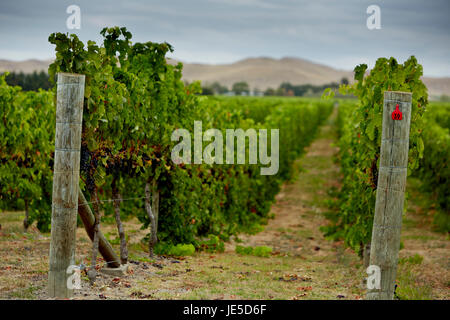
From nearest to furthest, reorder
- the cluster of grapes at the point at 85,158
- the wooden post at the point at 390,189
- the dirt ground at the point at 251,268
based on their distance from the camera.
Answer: the wooden post at the point at 390,189
the cluster of grapes at the point at 85,158
the dirt ground at the point at 251,268

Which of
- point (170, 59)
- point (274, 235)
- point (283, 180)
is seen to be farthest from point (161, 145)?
point (283, 180)

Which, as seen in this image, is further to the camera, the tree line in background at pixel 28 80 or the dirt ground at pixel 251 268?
the tree line in background at pixel 28 80

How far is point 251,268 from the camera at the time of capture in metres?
7.16

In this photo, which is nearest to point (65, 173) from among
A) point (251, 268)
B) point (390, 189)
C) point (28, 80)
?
point (390, 189)

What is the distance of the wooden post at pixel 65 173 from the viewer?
14.2 ft

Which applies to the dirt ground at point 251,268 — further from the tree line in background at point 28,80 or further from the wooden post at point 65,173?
the tree line in background at point 28,80

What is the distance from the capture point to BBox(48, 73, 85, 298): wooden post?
14.2ft

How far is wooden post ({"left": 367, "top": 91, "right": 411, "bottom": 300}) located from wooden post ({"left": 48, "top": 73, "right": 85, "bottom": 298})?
277 centimetres

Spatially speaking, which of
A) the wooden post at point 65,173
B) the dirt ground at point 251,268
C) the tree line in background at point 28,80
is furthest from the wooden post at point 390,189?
the tree line in background at point 28,80

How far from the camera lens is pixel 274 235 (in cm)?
1062

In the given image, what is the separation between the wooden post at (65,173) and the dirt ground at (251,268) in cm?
46

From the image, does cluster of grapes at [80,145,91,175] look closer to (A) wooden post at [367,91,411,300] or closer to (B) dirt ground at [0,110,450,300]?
(B) dirt ground at [0,110,450,300]

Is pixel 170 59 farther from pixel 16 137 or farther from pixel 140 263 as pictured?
pixel 16 137
